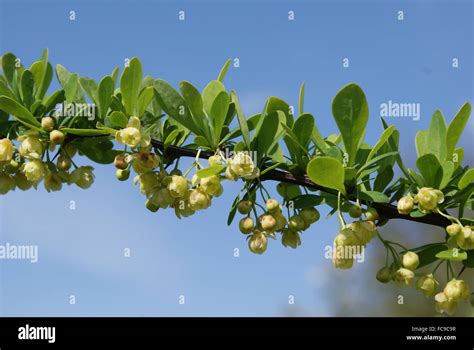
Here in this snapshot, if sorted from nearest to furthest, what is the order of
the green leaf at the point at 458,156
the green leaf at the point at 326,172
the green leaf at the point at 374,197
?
the green leaf at the point at 326,172, the green leaf at the point at 374,197, the green leaf at the point at 458,156

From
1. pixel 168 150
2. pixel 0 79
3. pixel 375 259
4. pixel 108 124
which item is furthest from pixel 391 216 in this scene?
pixel 375 259

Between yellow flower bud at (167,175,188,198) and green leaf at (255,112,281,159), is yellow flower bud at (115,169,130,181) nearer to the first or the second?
yellow flower bud at (167,175,188,198)

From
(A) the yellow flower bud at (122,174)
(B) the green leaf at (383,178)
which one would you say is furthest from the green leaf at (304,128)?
(A) the yellow flower bud at (122,174)

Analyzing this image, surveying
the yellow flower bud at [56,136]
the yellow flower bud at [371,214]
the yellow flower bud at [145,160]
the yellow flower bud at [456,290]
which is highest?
the yellow flower bud at [56,136]

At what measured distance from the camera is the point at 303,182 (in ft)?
3.87

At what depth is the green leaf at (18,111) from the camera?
1164 millimetres

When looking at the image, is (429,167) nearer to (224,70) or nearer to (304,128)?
(304,128)

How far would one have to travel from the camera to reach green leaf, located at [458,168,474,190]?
3.76 ft

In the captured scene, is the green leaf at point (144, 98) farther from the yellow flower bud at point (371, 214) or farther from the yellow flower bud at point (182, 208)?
the yellow flower bud at point (371, 214)

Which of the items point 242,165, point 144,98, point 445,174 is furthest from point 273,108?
point 445,174

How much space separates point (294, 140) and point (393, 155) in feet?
0.66

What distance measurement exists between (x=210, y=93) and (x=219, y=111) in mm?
68

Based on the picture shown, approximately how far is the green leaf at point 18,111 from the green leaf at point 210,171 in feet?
1.18

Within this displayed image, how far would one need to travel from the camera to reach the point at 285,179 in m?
1.18
